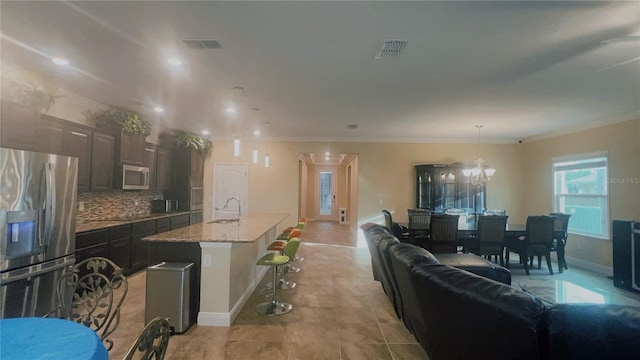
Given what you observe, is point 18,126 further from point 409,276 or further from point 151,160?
point 409,276

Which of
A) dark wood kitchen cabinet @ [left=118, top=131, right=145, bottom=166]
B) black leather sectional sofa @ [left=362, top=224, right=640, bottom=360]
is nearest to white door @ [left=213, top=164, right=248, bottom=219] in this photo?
dark wood kitchen cabinet @ [left=118, top=131, right=145, bottom=166]

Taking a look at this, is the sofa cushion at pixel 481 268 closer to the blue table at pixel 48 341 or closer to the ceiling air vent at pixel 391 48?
the ceiling air vent at pixel 391 48

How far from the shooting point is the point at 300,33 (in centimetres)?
246

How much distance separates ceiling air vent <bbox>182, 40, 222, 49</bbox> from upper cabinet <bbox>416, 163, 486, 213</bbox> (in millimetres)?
5593

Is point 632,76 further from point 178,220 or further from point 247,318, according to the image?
point 178,220

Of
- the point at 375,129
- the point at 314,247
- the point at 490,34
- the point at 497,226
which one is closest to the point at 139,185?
the point at 314,247

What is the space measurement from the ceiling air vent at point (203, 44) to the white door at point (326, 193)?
1096 centimetres

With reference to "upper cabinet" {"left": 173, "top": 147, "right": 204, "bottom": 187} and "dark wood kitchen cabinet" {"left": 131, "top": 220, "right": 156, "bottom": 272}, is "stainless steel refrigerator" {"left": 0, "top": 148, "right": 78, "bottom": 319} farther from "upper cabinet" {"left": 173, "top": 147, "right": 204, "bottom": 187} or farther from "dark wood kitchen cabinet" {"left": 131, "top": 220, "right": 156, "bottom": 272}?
"upper cabinet" {"left": 173, "top": 147, "right": 204, "bottom": 187}

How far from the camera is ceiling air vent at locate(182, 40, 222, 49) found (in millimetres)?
2631

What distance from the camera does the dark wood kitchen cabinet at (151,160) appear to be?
5.44 meters

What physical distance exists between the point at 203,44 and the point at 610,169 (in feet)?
21.9

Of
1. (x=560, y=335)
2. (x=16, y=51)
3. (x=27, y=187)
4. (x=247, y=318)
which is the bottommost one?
(x=247, y=318)

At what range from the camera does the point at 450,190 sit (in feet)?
22.5

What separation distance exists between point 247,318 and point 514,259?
5551 mm
